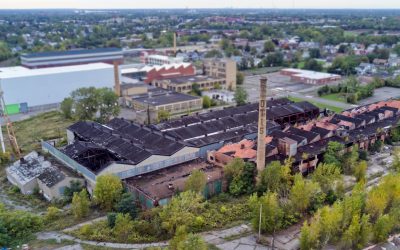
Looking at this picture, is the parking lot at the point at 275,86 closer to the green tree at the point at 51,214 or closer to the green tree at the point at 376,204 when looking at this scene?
the green tree at the point at 376,204

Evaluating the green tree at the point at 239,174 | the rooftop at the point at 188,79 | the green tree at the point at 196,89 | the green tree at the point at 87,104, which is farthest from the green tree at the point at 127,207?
the rooftop at the point at 188,79

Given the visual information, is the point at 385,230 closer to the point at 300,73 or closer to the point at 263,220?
the point at 263,220

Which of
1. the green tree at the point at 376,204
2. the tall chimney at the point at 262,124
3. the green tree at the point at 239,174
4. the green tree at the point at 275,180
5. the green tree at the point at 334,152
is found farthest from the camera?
the green tree at the point at 334,152

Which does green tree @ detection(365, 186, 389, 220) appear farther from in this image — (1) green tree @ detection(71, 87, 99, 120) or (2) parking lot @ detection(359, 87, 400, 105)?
(2) parking lot @ detection(359, 87, 400, 105)

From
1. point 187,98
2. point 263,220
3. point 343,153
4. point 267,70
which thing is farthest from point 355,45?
point 263,220

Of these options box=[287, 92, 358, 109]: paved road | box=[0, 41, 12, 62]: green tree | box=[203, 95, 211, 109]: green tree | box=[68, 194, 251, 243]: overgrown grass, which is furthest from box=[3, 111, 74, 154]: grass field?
box=[0, 41, 12, 62]: green tree
